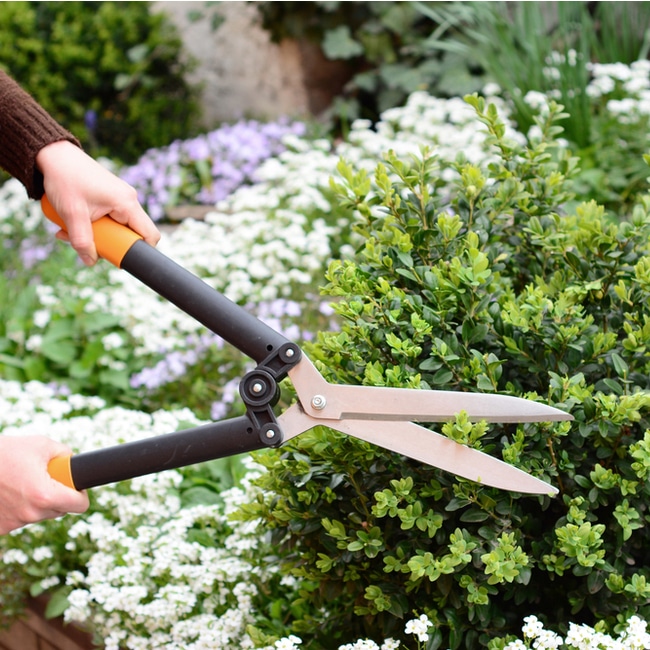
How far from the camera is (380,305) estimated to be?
137cm

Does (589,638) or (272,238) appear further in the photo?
(272,238)

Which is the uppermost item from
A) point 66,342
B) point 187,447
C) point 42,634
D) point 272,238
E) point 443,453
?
point 272,238

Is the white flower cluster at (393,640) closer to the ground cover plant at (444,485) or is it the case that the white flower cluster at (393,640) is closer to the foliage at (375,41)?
the ground cover plant at (444,485)

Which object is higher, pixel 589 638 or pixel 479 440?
pixel 479 440

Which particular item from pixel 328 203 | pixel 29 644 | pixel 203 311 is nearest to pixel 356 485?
pixel 203 311

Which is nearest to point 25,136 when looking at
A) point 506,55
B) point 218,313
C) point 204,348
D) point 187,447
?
point 218,313

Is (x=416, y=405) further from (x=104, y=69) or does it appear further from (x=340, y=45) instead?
(x=104, y=69)

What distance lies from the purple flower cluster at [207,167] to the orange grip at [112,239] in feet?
9.87

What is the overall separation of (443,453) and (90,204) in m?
0.71

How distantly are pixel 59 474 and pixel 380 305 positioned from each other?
0.57 metres

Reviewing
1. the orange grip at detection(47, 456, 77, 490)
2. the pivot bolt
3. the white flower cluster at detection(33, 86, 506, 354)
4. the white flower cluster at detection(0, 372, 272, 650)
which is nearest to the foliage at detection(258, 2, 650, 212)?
the white flower cluster at detection(33, 86, 506, 354)

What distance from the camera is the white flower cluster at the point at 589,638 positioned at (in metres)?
1.21

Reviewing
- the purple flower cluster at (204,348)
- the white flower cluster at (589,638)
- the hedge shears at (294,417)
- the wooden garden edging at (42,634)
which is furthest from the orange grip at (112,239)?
the purple flower cluster at (204,348)

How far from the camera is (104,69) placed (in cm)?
520
